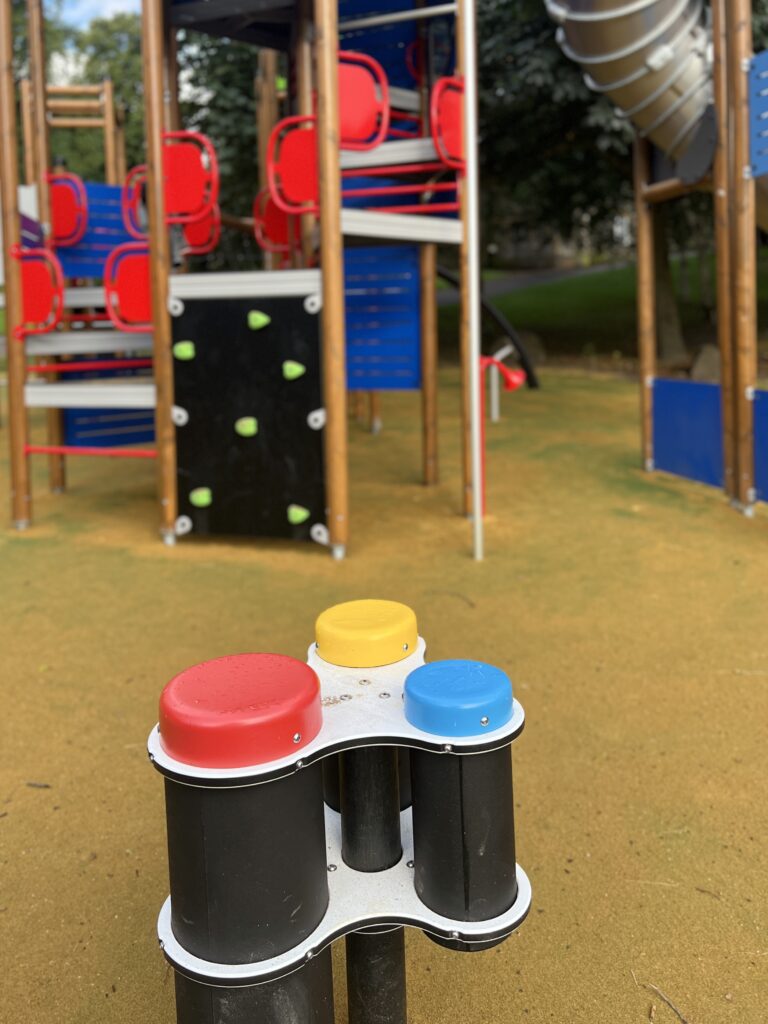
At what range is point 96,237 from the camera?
296 inches

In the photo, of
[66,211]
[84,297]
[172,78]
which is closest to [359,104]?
[172,78]

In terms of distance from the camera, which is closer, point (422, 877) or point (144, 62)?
point (422, 877)

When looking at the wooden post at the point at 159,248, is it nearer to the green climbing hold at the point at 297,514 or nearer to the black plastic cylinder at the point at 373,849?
the green climbing hold at the point at 297,514

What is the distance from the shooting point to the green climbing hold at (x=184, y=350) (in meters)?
5.58

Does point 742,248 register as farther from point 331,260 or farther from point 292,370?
point 292,370

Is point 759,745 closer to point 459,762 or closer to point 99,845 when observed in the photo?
point 459,762

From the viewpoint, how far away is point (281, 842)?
1475 mm

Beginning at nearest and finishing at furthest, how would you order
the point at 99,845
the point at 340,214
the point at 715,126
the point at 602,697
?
the point at 99,845 → the point at 602,697 → the point at 340,214 → the point at 715,126

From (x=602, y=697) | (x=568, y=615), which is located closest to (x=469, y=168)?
(x=568, y=615)

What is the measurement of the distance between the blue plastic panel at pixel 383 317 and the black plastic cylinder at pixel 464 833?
5930 mm

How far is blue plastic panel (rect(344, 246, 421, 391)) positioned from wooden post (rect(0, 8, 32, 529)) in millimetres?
2515

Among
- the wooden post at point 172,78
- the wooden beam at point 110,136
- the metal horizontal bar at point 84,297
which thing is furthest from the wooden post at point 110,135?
the wooden post at point 172,78

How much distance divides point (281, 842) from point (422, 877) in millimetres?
313

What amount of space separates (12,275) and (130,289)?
0.76m
